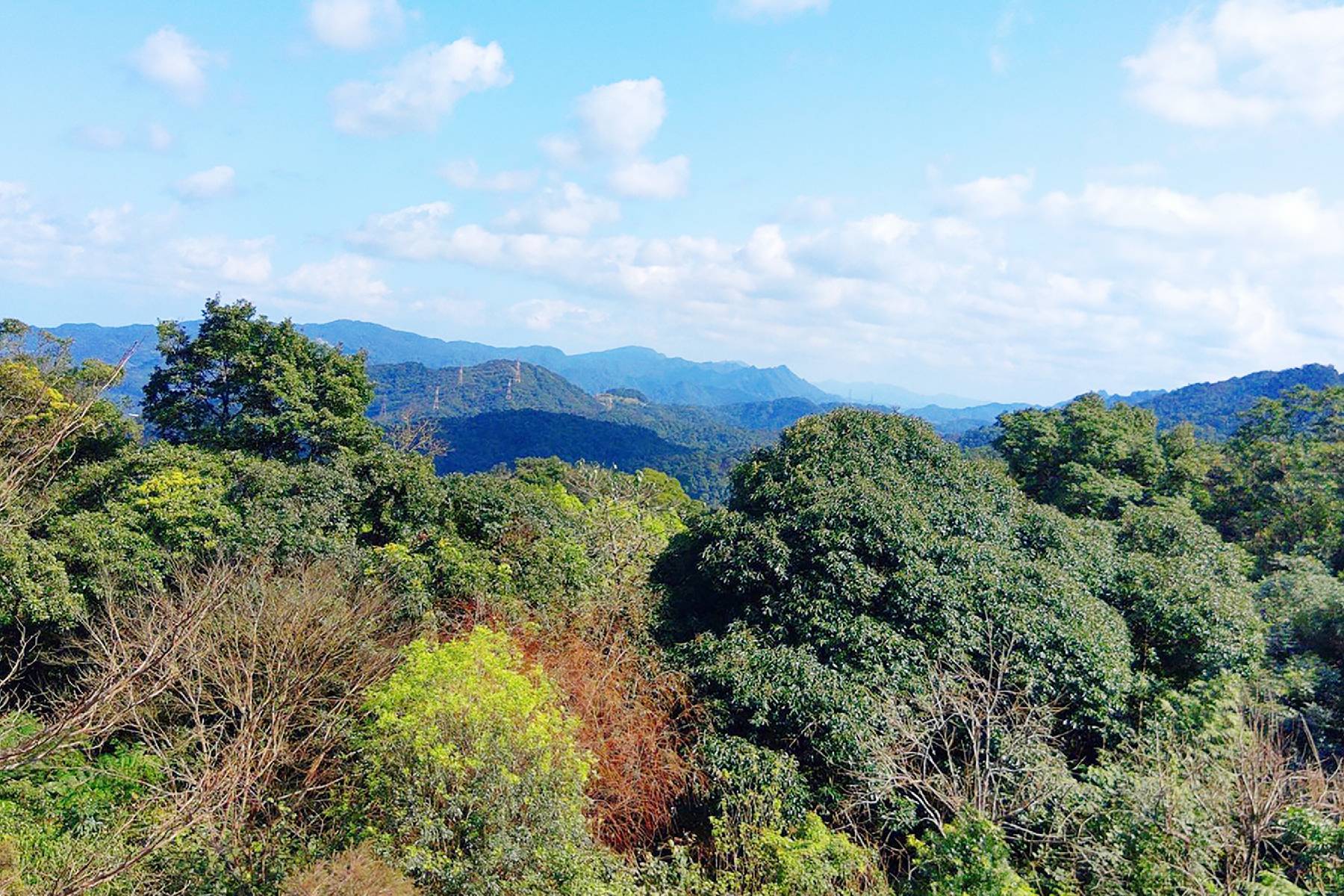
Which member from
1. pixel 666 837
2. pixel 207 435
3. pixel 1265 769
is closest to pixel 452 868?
pixel 666 837

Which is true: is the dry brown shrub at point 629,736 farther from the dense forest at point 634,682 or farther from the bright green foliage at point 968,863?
the bright green foliage at point 968,863

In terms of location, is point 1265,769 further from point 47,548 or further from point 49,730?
point 47,548

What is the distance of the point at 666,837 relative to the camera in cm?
833

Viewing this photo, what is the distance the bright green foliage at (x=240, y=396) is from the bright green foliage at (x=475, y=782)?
10182 mm

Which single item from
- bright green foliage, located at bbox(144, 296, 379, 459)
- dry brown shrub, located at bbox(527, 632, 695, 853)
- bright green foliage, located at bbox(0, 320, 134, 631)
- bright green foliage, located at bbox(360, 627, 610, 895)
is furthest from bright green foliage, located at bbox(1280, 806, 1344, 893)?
bright green foliage, located at bbox(144, 296, 379, 459)

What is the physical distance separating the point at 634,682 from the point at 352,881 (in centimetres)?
458

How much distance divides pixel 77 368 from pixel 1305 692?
80.5 ft

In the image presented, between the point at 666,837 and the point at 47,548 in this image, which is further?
the point at 47,548

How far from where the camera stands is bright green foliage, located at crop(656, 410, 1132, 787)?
341 inches

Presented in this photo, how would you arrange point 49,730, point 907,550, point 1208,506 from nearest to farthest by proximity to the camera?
point 49,730 < point 907,550 < point 1208,506

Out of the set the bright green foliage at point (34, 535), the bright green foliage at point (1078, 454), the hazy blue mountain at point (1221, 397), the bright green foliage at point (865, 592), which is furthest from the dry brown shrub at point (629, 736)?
the hazy blue mountain at point (1221, 397)

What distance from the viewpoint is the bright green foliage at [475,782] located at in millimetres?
5977

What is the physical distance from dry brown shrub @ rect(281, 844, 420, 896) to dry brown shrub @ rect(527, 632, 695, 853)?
2.31 metres

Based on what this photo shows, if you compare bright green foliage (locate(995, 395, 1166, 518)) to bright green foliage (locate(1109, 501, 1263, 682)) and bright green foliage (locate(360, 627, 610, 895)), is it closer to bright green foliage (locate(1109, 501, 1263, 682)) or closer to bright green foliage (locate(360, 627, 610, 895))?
bright green foliage (locate(1109, 501, 1263, 682))
